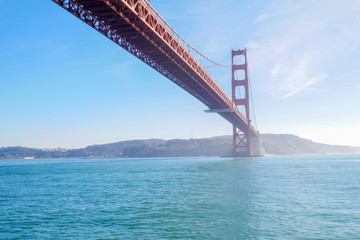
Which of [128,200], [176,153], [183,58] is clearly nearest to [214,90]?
[183,58]

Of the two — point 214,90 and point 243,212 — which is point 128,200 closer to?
point 243,212

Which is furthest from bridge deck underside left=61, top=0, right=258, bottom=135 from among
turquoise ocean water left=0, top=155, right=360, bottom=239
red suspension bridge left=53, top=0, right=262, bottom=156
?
turquoise ocean water left=0, top=155, right=360, bottom=239

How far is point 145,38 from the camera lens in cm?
2611

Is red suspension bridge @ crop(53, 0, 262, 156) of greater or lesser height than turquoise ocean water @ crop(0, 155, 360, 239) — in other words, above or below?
above

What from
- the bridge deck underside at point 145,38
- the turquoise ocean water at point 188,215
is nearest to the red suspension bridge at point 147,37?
the bridge deck underside at point 145,38

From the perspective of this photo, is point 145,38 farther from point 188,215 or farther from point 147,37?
point 188,215

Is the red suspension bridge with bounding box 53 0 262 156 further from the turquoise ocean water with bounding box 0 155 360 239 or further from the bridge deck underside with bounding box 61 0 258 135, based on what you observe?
the turquoise ocean water with bounding box 0 155 360 239

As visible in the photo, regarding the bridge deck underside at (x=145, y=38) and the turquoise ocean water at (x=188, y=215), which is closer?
the turquoise ocean water at (x=188, y=215)

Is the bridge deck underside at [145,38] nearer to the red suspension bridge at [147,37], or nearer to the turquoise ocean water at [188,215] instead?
the red suspension bridge at [147,37]

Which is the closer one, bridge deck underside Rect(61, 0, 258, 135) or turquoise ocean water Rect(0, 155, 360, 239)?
turquoise ocean water Rect(0, 155, 360, 239)

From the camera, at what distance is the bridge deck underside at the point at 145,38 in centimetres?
2044

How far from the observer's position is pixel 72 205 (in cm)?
1419

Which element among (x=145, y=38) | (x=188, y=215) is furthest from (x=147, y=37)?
(x=188, y=215)

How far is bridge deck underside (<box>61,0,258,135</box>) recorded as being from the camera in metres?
20.4
